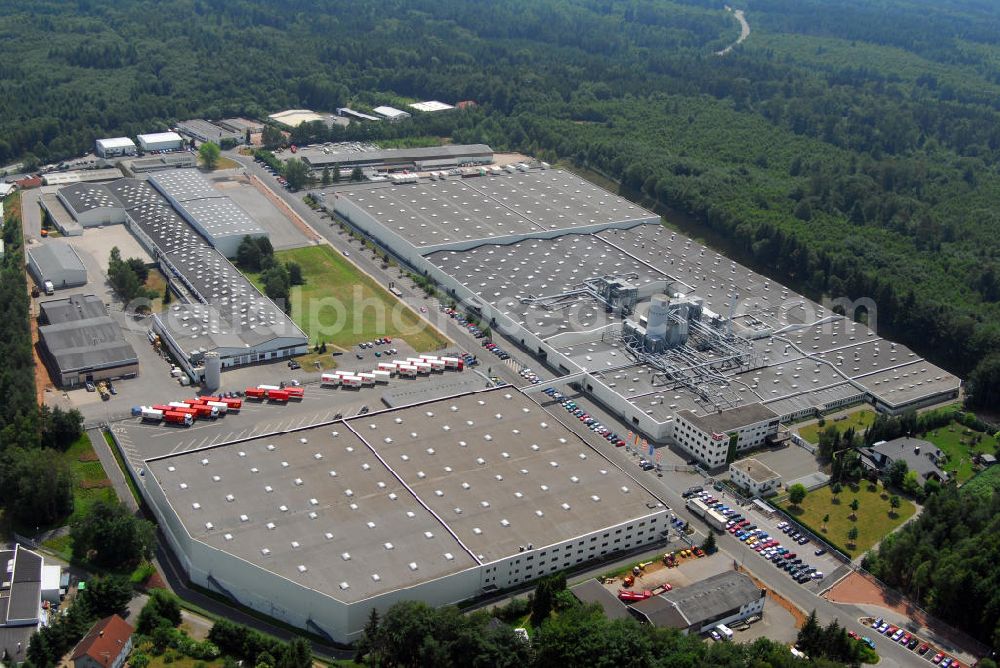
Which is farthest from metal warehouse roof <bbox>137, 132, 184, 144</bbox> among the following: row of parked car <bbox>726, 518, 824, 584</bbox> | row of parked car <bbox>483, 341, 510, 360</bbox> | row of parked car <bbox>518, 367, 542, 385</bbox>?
row of parked car <bbox>726, 518, 824, 584</bbox>

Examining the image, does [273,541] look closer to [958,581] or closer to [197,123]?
[958,581]

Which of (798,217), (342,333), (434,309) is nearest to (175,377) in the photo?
(342,333)

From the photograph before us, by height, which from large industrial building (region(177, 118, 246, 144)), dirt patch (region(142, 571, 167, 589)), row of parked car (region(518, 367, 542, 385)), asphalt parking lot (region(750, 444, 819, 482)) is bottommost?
large industrial building (region(177, 118, 246, 144))

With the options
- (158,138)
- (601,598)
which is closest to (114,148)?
(158,138)

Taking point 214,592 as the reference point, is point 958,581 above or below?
above

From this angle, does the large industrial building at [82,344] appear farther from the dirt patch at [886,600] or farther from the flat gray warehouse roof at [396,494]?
the dirt patch at [886,600]

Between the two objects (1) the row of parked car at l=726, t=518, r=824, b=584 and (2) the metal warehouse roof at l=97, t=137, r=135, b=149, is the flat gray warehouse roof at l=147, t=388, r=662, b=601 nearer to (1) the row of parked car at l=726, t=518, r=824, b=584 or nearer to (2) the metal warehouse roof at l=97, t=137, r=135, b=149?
(1) the row of parked car at l=726, t=518, r=824, b=584

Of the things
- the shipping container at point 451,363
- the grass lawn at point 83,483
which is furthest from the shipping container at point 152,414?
→ the shipping container at point 451,363
